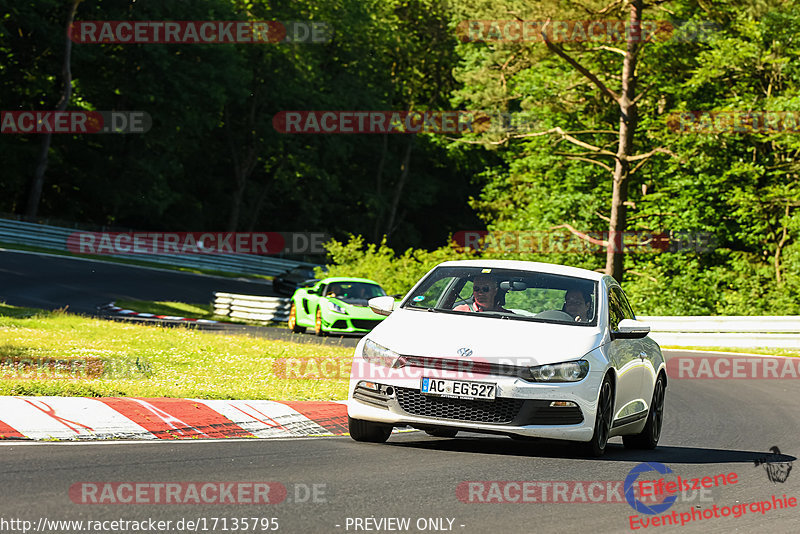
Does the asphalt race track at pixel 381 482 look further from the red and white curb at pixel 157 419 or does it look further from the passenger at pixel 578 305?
the passenger at pixel 578 305

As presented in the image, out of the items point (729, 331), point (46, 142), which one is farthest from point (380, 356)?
point (46, 142)

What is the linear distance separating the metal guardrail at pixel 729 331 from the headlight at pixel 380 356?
15.9 meters

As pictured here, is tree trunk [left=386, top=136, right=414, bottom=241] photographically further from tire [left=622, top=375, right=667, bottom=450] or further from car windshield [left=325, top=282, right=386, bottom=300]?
tire [left=622, top=375, right=667, bottom=450]

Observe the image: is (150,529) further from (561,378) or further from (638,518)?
(561,378)

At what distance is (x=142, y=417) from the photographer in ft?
31.6

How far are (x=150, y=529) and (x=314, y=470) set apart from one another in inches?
88.7

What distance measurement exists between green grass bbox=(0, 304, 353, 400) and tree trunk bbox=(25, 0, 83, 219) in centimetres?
3606

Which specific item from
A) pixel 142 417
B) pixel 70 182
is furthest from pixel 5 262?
pixel 142 417

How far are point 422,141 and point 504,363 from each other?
217 ft

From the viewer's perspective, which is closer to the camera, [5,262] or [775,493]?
[775,493]

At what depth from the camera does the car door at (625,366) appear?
9.84m

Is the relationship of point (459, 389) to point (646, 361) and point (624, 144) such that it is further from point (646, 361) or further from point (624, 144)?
point (624, 144)

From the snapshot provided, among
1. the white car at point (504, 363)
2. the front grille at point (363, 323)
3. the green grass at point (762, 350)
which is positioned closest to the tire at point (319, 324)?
the front grille at point (363, 323)

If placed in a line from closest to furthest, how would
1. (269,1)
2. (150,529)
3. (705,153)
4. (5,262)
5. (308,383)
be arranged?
(150,529)
(308,383)
(705,153)
(5,262)
(269,1)
